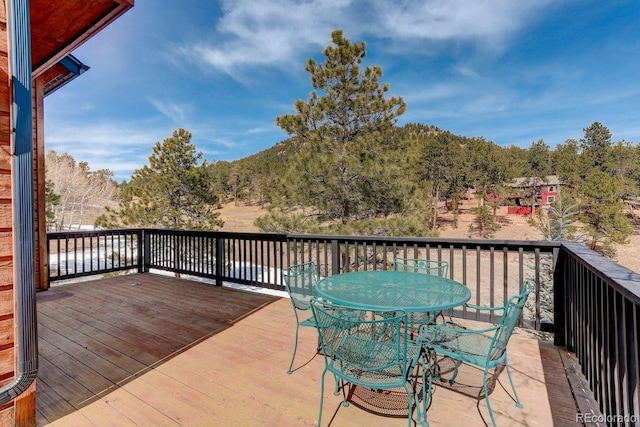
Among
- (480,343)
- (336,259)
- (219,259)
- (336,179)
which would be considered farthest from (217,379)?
(336,179)

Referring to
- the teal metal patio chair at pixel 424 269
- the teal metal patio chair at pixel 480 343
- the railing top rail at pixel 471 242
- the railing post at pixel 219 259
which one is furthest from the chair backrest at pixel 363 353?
the railing post at pixel 219 259

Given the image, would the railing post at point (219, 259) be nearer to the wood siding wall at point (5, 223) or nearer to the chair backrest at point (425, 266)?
the chair backrest at point (425, 266)

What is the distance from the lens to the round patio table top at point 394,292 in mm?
1983

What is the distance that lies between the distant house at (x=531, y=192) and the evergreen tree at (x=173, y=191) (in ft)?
88.3

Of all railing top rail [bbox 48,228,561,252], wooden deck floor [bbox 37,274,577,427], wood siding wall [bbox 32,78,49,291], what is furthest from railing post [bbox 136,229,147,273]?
wooden deck floor [bbox 37,274,577,427]

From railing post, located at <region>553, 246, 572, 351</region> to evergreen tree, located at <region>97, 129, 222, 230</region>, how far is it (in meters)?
11.0

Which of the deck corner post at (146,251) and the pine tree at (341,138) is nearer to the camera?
the deck corner post at (146,251)

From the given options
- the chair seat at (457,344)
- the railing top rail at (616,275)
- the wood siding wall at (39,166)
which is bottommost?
the chair seat at (457,344)

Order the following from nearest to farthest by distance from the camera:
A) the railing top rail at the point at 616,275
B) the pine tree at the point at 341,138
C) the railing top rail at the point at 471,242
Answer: the railing top rail at the point at 616,275
the railing top rail at the point at 471,242
the pine tree at the point at 341,138

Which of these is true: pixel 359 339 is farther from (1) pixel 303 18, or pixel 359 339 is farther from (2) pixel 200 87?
(2) pixel 200 87

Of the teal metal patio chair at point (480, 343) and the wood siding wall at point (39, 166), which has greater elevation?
the wood siding wall at point (39, 166)

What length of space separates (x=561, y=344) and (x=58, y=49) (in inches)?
225

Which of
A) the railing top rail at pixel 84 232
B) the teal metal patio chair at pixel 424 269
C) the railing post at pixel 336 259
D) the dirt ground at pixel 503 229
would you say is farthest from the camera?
the dirt ground at pixel 503 229

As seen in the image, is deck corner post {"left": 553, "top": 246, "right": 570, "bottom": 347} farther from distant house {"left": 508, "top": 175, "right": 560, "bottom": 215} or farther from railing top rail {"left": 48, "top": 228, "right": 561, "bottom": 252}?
distant house {"left": 508, "top": 175, "right": 560, "bottom": 215}
